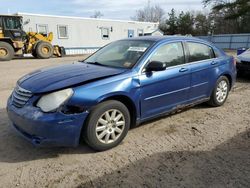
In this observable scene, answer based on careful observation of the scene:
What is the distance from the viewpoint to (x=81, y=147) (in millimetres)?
3775

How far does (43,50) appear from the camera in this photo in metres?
18.5

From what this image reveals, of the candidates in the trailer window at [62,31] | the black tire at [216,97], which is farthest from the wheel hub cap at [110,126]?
the trailer window at [62,31]

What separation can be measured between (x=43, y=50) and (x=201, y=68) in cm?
1563

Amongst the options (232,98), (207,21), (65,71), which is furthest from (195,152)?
(207,21)

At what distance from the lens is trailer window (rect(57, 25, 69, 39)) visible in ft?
76.6

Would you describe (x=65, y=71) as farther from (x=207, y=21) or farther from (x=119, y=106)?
(x=207, y=21)

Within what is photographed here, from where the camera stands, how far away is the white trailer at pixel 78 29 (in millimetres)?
21936

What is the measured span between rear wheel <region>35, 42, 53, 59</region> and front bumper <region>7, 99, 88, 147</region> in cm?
1576

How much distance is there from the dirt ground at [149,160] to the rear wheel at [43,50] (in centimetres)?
1444

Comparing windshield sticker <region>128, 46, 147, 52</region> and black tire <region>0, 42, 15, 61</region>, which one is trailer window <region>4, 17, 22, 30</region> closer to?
black tire <region>0, 42, 15, 61</region>

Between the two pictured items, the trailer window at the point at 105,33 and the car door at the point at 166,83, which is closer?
the car door at the point at 166,83

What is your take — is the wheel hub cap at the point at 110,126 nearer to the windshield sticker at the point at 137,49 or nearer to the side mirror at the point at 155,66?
the side mirror at the point at 155,66

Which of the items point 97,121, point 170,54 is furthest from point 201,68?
point 97,121

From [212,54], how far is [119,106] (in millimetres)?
2722
